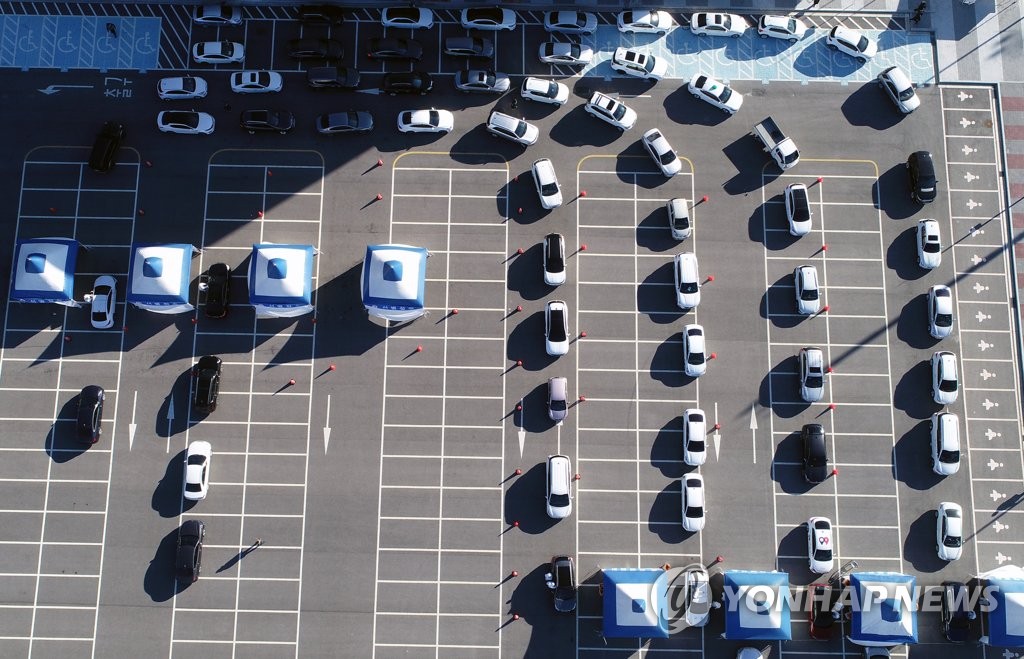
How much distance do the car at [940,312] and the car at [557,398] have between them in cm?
2536

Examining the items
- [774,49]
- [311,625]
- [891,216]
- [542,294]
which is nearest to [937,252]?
[891,216]

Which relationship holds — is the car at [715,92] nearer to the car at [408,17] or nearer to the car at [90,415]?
the car at [408,17]

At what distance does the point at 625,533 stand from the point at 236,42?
4401 cm

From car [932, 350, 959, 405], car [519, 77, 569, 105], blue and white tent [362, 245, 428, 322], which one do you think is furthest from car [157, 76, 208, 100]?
car [932, 350, 959, 405]

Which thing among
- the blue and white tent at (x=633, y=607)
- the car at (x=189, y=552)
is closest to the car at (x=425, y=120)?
the car at (x=189, y=552)

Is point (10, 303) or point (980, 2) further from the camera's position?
point (980, 2)

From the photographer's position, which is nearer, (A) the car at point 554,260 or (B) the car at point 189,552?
(B) the car at point 189,552

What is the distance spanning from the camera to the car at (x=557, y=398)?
48.5 meters

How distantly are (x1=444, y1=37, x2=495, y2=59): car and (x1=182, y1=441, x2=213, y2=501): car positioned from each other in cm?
3192

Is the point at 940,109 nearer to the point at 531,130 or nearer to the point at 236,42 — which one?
the point at 531,130

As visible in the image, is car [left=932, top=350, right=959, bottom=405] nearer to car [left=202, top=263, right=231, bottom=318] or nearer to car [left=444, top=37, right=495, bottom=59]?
car [left=444, top=37, right=495, bottom=59]

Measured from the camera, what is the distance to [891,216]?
170 feet

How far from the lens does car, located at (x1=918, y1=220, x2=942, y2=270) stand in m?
50.4

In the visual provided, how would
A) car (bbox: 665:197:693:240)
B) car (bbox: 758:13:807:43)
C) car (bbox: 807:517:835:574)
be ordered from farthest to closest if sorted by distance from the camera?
car (bbox: 758:13:807:43) < car (bbox: 665:197:693:240) < car (bbox: 807:517:835:574)
